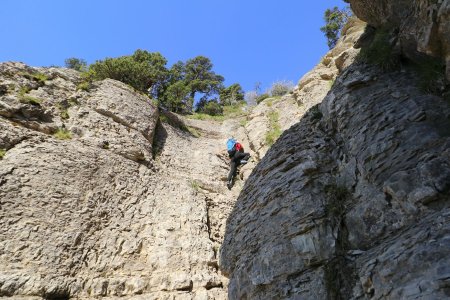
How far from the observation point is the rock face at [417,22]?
4.90 metres

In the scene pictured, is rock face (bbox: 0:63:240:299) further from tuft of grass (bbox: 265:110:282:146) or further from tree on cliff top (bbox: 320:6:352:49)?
tree on cliff top (bbox: 320:6:352:49)

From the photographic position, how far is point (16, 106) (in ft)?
38.2

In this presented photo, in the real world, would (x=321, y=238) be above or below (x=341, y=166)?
below

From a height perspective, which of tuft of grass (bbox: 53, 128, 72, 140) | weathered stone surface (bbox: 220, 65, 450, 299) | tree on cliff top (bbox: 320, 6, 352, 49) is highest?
tree on cliff top (bbox: 320, 6, 352, 49)

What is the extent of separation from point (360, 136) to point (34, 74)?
521 inches

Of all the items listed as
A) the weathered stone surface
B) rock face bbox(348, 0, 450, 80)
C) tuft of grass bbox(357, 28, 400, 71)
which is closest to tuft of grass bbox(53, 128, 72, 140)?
the weathered stone surface

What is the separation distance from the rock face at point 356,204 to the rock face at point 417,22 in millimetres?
167

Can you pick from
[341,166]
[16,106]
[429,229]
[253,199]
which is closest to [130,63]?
[16,106]

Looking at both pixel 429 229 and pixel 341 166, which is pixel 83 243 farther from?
pixel 429 229

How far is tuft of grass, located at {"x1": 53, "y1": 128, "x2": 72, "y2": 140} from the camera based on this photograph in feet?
39.3

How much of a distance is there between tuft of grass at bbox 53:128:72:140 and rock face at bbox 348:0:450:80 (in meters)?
10.1

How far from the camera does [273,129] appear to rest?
18516mm

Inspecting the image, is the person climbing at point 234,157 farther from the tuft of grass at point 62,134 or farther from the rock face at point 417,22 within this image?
the rock face at point 417,22

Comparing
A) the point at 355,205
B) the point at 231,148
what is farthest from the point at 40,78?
the point at 355,205
